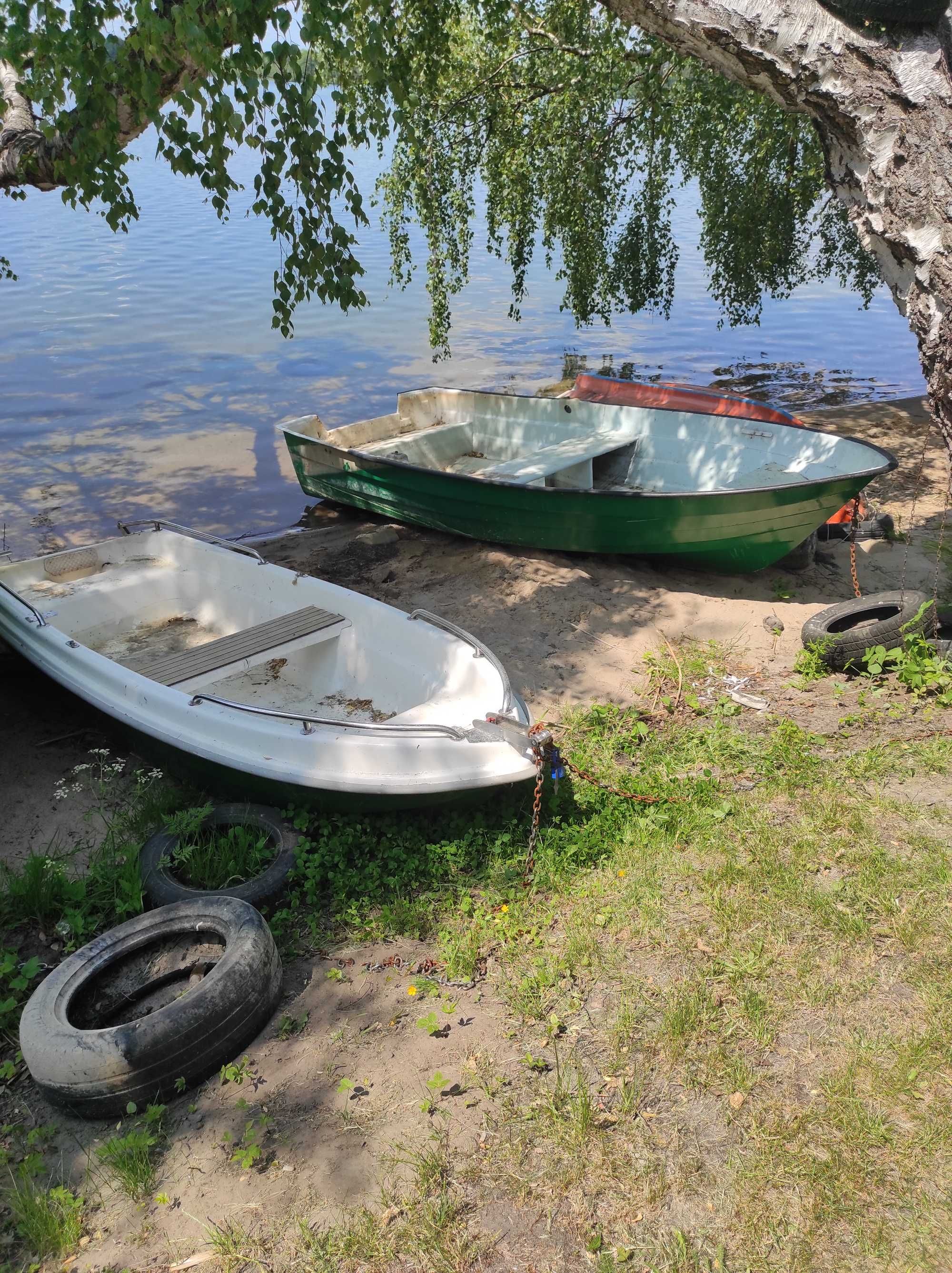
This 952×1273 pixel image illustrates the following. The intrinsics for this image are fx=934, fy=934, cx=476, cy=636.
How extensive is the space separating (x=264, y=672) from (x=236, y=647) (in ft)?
1.90

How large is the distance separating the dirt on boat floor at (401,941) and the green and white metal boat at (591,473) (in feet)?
1.18

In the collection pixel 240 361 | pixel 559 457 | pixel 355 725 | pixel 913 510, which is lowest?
pixel 913 510

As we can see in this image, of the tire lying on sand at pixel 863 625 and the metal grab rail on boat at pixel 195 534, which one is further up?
the metal grab rail on boat at pixel 195 534

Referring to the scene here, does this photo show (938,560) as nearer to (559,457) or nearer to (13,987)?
(559,457)

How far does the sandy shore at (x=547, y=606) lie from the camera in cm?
623

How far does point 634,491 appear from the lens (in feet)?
29.7

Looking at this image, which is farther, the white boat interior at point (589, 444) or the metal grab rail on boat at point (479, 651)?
the white boat interior at point (589, 444)

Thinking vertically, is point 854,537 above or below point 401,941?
above

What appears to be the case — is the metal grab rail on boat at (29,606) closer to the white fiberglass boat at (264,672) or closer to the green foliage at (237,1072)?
the white fiberglass boat at (264,672)

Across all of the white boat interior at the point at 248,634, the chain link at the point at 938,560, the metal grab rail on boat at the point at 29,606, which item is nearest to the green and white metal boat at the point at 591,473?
the chain link at the point at 938,560

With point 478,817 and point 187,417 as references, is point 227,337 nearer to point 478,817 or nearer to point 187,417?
point 187,417

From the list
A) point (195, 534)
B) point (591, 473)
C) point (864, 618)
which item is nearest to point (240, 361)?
point (591, 473)

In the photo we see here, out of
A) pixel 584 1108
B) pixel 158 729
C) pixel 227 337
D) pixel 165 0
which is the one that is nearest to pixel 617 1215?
pixel 584 1108

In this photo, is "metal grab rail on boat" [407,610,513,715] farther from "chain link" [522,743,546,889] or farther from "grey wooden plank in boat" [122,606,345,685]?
"grey wooden plank in boat" [122,606,345,685]
